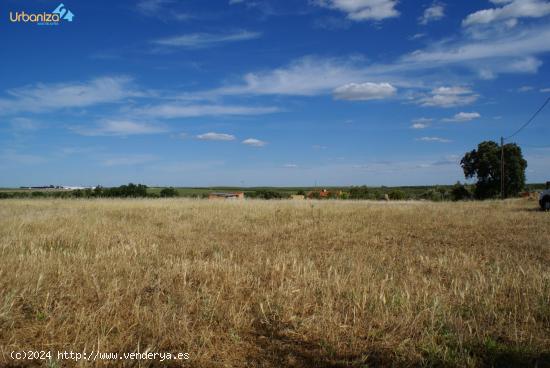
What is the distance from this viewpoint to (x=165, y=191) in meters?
48.5

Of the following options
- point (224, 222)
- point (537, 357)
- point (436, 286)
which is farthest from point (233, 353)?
point (224, 222)

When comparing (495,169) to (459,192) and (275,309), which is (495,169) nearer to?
(459,192)

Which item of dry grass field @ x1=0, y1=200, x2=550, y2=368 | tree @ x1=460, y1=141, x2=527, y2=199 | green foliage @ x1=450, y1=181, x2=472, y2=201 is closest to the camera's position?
dry grass field @ x1=0, y1=200, x2=550, y2=368

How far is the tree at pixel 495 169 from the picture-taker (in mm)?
62375

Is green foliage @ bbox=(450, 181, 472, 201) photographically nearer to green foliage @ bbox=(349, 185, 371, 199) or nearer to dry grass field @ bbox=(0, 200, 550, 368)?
green foliage @ bbox=(349, 185, 371, 199)

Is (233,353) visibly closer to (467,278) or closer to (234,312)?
(234,312)

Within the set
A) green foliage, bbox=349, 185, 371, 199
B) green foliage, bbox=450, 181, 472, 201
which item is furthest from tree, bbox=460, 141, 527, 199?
green foliage, bbox=349, 185, 371, 199

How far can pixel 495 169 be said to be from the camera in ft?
208

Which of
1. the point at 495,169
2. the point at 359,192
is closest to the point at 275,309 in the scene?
the point at 359,192

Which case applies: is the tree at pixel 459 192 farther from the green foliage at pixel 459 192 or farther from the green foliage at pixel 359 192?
the green foliage at pixel 359 192

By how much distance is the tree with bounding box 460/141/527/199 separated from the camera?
2456 inches

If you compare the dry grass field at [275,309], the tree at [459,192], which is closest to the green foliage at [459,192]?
the tree at [459,192]

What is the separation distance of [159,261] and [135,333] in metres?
3.68

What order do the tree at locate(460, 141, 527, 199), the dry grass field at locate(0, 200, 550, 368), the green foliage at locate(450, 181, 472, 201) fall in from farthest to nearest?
the green foliage at locate(450, 181, 472, 201)
the tree at locate(460, 141, 527, 199)
the dry grass field at locate(0, 200, 550, 368)
